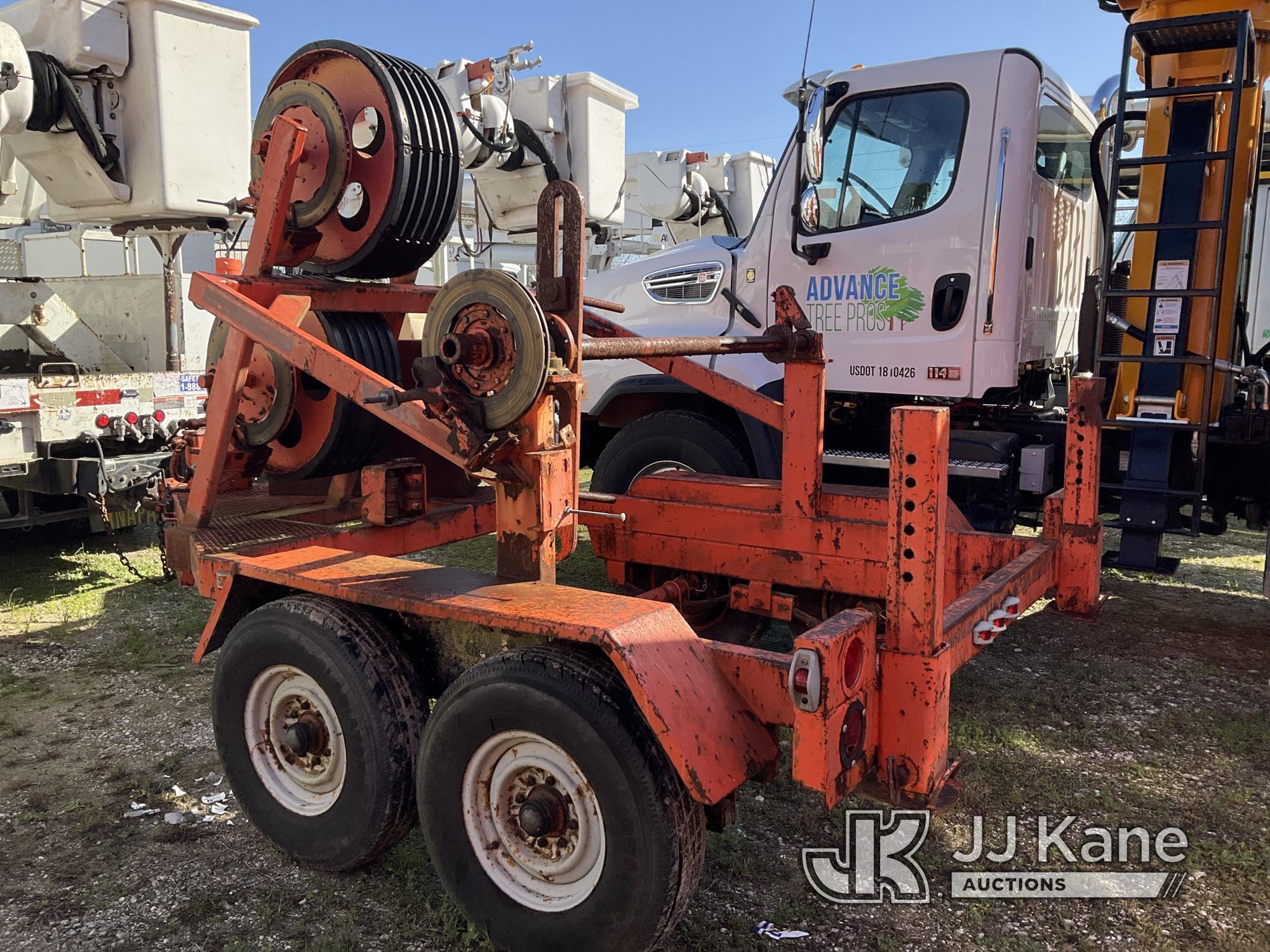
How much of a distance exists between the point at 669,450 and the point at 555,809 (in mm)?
3384

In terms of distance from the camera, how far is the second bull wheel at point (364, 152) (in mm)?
3773

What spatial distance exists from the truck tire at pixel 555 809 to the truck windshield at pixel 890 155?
3.49 meters

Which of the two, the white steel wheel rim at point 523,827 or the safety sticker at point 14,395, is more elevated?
the safety sticker at point 14,395

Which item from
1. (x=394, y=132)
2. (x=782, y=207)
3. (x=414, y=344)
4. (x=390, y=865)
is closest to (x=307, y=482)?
(x=414, y=344)

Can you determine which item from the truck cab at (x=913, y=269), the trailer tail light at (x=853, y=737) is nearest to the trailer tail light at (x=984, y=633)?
the trailer tail light at (x=853, y=737)

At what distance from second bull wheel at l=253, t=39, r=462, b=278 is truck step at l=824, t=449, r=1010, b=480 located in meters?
2.39

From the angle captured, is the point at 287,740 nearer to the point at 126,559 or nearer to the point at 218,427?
the point at 218,427

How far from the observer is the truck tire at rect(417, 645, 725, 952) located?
240 centimetres

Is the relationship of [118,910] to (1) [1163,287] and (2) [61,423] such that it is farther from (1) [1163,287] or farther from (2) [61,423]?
(1) [1163,287]

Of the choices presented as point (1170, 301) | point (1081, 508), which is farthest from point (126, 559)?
point (1170, 301)

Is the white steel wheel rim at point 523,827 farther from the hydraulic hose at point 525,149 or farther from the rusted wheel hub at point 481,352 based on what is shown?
the hydraulic hose at point 525,149

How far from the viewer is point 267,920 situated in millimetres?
2881

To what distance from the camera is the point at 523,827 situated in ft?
8.48

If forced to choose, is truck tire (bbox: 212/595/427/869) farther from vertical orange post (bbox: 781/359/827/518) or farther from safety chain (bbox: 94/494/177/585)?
safety chain (bbox: 94/494/177/585)
